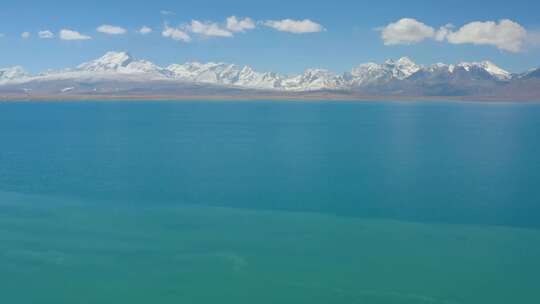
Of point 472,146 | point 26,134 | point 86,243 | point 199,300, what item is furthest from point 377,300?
point 26,134

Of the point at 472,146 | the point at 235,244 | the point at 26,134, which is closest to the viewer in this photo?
the point at 235,244

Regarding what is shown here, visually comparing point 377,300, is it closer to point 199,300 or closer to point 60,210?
point 199,300

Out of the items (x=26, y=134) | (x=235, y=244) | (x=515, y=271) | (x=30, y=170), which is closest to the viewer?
(x=515, y=271)

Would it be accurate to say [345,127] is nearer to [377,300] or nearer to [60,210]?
[60,210]

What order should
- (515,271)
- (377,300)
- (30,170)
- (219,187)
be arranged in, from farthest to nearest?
(30,170), (219,187), (515,271), (377,300)

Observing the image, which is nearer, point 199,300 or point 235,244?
point 199,300

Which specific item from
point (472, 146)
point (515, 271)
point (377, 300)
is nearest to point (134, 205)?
point (377, 300)
